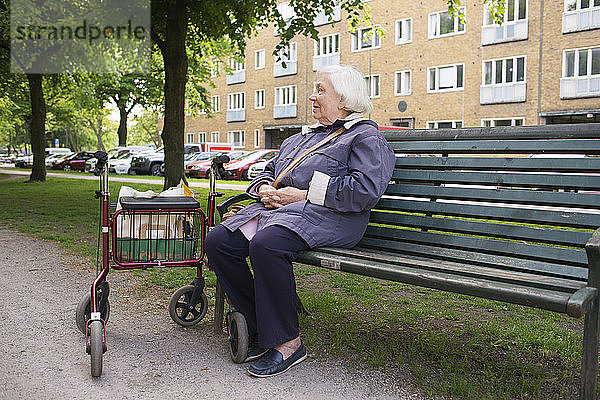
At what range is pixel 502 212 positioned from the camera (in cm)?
349

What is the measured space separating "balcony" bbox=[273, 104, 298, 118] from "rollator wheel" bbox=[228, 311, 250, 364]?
39.3m

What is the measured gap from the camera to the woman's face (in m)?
3.90

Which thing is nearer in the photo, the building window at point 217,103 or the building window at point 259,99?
the building window at point 259,99

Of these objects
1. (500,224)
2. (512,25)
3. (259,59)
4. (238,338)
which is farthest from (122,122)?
(500,224)

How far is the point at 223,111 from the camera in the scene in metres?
50.3

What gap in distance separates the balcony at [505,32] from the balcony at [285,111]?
47.2 ft

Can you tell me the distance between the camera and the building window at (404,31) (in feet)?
114

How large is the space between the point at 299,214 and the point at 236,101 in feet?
152

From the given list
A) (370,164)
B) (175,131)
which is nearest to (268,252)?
(370,164)

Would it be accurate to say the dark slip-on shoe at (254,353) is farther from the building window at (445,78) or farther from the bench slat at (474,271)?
the building window at (445,78)

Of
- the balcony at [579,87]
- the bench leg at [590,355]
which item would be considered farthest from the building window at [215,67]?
the bench leg at [590,355]

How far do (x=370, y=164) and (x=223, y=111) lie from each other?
4757cm

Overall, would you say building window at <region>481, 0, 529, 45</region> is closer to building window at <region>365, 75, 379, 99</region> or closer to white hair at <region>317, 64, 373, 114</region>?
building window at <region>365, 75, 379, 99</region>

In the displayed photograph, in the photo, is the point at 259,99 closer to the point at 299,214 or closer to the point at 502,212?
the point at 299,214
